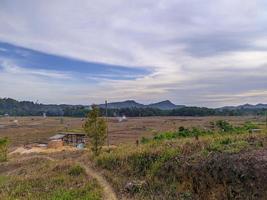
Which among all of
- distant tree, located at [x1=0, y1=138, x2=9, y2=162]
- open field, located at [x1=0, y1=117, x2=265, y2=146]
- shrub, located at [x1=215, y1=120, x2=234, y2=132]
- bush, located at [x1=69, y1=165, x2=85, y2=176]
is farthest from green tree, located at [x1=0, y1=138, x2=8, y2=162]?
open field, located at [x1=0, y1=117, x2=265, y2=146]

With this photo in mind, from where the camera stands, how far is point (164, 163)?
15.7 m

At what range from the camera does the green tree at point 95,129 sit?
98.0 ft

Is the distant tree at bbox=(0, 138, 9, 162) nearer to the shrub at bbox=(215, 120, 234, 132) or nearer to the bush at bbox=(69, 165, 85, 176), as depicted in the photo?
the bush at bbox=(69, 165, 85, 176)

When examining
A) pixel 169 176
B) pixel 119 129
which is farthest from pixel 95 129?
pixel 119 129

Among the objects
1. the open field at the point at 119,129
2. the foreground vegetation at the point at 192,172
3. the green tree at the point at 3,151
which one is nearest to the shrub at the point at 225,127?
the open field at the point at 119,129

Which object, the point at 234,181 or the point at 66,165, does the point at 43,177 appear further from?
the point at 234,181

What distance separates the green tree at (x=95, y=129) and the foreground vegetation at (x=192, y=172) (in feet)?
36.5

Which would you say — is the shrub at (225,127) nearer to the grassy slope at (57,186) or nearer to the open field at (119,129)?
the open field at (119,129)

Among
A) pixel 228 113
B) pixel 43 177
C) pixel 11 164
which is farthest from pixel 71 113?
pixel 43 177

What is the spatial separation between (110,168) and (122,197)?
515 cm

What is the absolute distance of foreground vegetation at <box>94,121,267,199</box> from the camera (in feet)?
38.1

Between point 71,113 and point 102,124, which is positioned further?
point 71,113

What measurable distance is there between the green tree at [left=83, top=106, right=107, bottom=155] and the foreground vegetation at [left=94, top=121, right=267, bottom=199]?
36.5 ft

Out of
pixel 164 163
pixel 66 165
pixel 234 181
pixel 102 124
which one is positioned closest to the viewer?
pixel 234 181
